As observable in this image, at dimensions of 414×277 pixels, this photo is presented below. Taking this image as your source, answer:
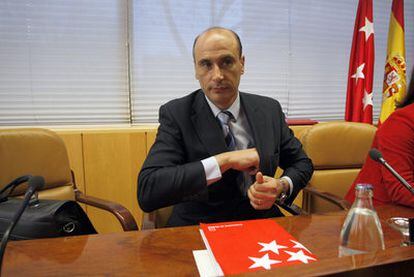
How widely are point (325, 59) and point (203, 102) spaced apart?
2122mm

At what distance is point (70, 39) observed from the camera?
2.46 metres

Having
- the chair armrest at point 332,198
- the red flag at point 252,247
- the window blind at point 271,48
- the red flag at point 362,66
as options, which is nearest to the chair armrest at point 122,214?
the red flag at point 252,247

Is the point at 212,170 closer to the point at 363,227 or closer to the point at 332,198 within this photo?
the point at 363,227

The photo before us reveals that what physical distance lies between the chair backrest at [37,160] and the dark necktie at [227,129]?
98 cm

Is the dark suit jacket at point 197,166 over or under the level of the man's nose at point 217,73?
under

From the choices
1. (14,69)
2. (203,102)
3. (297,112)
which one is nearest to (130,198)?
(203,102)

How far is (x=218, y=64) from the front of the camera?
1.50 meters

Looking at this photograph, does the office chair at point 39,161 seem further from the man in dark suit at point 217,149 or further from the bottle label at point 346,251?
the bottle label at point 346,251

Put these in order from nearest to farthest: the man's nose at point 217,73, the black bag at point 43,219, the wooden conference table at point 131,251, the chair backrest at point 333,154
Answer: the wooden conference table at point 131,251 → the black bag at point 43,219 → the man's nose at point 217,73 → the chair backrest at point 333,154

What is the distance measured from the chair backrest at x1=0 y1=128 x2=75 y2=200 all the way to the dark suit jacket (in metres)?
0.72

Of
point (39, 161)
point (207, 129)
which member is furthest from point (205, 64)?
point (39, 161)

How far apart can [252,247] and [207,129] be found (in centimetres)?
71

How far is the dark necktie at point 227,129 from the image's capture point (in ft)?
5.06

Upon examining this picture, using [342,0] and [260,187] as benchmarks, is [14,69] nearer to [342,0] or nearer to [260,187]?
[260,187]
